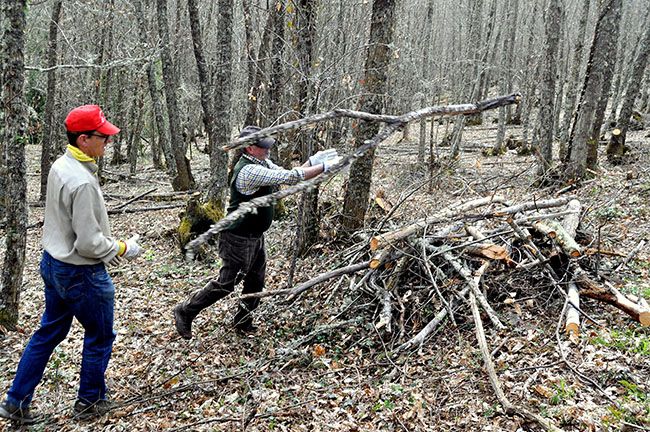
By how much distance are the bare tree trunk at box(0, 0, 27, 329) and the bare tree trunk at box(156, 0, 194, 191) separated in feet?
25.6

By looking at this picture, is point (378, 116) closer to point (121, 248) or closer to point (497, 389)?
point (497, 389)

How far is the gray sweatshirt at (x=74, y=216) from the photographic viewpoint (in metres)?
3.68

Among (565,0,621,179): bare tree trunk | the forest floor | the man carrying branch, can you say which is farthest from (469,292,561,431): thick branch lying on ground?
(565,0,621,179): bare tree trunk

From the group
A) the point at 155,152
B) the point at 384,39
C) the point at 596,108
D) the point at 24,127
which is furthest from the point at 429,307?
the point at 155,152

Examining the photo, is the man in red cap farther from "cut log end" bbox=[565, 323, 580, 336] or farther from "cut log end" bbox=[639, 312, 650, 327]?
"cut log end" bbox=[639, 312, 650, 327]

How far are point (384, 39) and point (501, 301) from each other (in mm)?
3956

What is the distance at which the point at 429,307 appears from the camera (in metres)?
5.16

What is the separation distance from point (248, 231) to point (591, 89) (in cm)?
807

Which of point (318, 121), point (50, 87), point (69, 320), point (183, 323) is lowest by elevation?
point (183, 323)

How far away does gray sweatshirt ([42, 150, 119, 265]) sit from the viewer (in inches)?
145

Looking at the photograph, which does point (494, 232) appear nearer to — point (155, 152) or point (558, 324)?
point (558, 324)

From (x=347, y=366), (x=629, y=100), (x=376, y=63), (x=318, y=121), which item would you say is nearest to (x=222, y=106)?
(x=376, y=63)

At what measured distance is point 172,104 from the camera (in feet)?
43.6

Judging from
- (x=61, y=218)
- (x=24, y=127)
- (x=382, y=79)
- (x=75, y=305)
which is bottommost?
(x=75, y=305)
